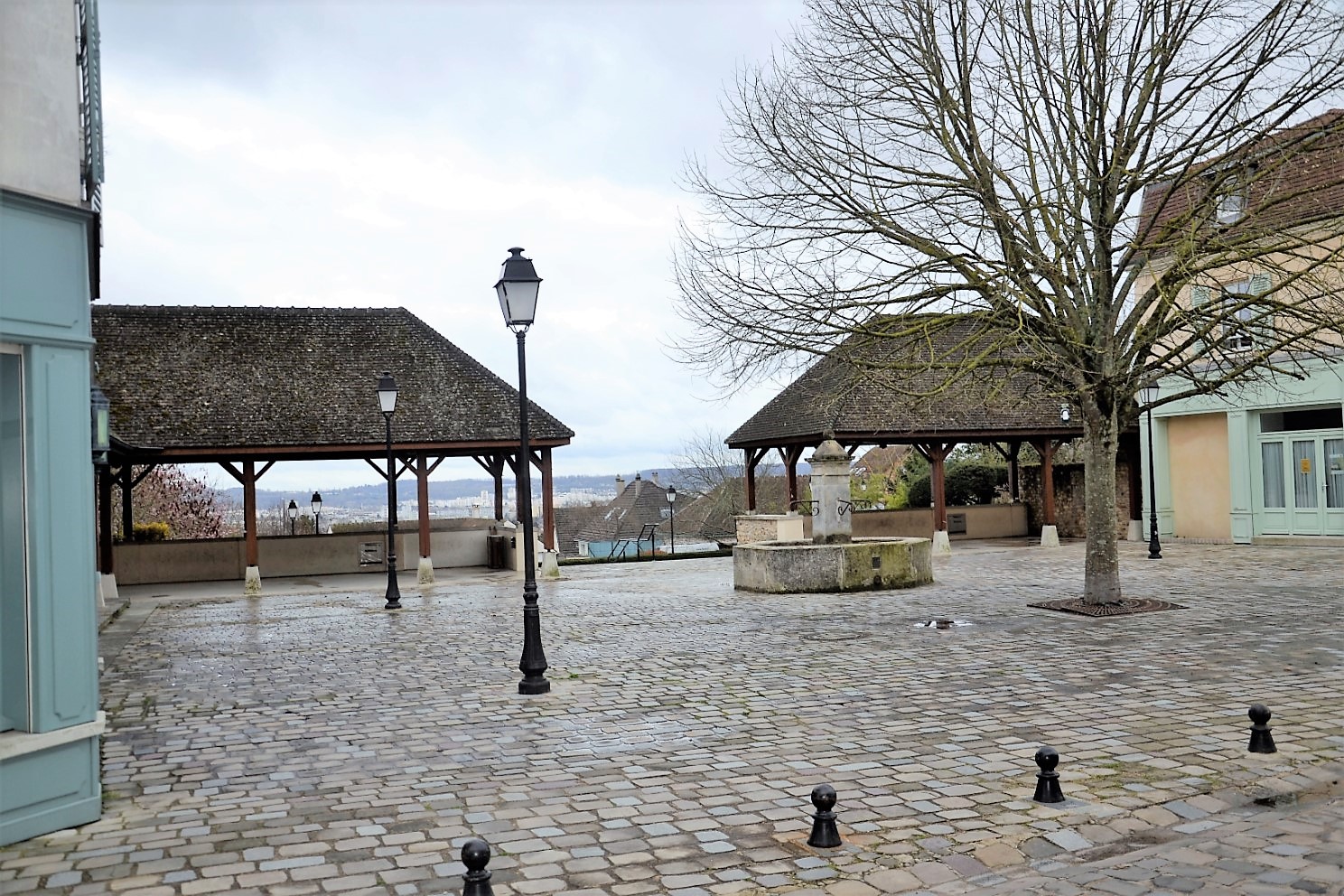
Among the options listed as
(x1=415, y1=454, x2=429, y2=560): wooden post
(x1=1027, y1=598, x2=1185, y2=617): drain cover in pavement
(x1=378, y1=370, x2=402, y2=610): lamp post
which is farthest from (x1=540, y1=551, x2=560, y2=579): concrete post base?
(x1=1027, y1=598, x2=1185, y2=617): drain cover in pavement

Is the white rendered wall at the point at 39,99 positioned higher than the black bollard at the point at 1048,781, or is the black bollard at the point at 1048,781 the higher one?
the white rendered wall at the point at 39,99

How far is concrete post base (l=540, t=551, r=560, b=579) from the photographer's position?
76.4ft

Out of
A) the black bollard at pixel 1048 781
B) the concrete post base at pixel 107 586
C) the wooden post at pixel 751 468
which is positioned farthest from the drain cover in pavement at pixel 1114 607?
the concrete post base at pixel 107 586

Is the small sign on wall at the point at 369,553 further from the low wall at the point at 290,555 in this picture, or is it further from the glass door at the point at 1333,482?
the glass door at the point at 1333,482

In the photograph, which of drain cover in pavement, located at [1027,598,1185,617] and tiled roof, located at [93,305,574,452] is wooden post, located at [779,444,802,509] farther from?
drain cover in pavement, located at [1027,598,1185,617]

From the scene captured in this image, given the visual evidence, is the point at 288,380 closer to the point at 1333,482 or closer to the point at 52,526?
the point at 52,526

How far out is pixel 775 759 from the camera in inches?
272

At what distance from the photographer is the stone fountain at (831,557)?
17844mm

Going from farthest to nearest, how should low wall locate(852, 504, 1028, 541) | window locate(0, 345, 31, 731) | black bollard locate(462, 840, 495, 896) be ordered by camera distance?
low wall locate(852, 504, 1028, 541) < window locate(0, 345, 31, 731) < black bollard locate(462, 840, 495, 896)

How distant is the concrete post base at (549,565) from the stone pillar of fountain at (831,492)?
262 inches

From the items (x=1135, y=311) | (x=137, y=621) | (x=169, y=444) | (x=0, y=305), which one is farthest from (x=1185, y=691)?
(x=169, y=444)

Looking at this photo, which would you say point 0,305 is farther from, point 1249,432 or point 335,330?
point 1249,432

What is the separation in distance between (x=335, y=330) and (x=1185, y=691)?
67.9 ft

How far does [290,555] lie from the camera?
25.1m
